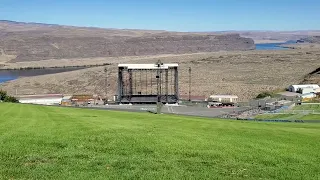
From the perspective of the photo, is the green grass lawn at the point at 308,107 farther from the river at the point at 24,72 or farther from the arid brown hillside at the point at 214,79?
the river at the point at 24,72

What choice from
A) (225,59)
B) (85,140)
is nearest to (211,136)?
(85,140)

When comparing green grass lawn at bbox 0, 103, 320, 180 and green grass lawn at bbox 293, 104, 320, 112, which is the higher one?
green grass lawn at bbox 0, 103, 320, 180

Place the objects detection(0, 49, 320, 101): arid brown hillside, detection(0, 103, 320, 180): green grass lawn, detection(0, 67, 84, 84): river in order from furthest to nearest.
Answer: detection(0, 67, 84, 84): river → detection(0, 49, 320, 101): arid brown hillside → detection(0, 103, 320, 180): green grass lawn

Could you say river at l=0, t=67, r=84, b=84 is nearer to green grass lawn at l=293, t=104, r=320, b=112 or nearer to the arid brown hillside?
the arid brown hillside

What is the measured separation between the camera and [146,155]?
11594 mm

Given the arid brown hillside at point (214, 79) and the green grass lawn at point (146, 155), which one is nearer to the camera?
the green grass lawn at point (146, 155)

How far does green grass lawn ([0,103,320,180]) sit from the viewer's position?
9.84m

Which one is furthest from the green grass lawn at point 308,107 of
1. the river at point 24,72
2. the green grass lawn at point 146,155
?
the river at point 24,72

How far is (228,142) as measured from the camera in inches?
556

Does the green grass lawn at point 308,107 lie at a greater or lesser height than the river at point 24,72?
lesser

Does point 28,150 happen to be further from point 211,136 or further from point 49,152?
point 211,136

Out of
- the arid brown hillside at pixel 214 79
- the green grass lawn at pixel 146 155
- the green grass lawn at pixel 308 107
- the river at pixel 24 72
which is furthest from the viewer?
the river at pixel 24 72

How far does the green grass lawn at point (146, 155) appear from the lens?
9.84 m

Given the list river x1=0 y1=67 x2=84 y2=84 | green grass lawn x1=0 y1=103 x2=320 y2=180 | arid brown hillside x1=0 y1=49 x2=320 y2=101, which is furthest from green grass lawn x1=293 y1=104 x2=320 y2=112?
river x1=0 y1=67 x2=84 y2=84
